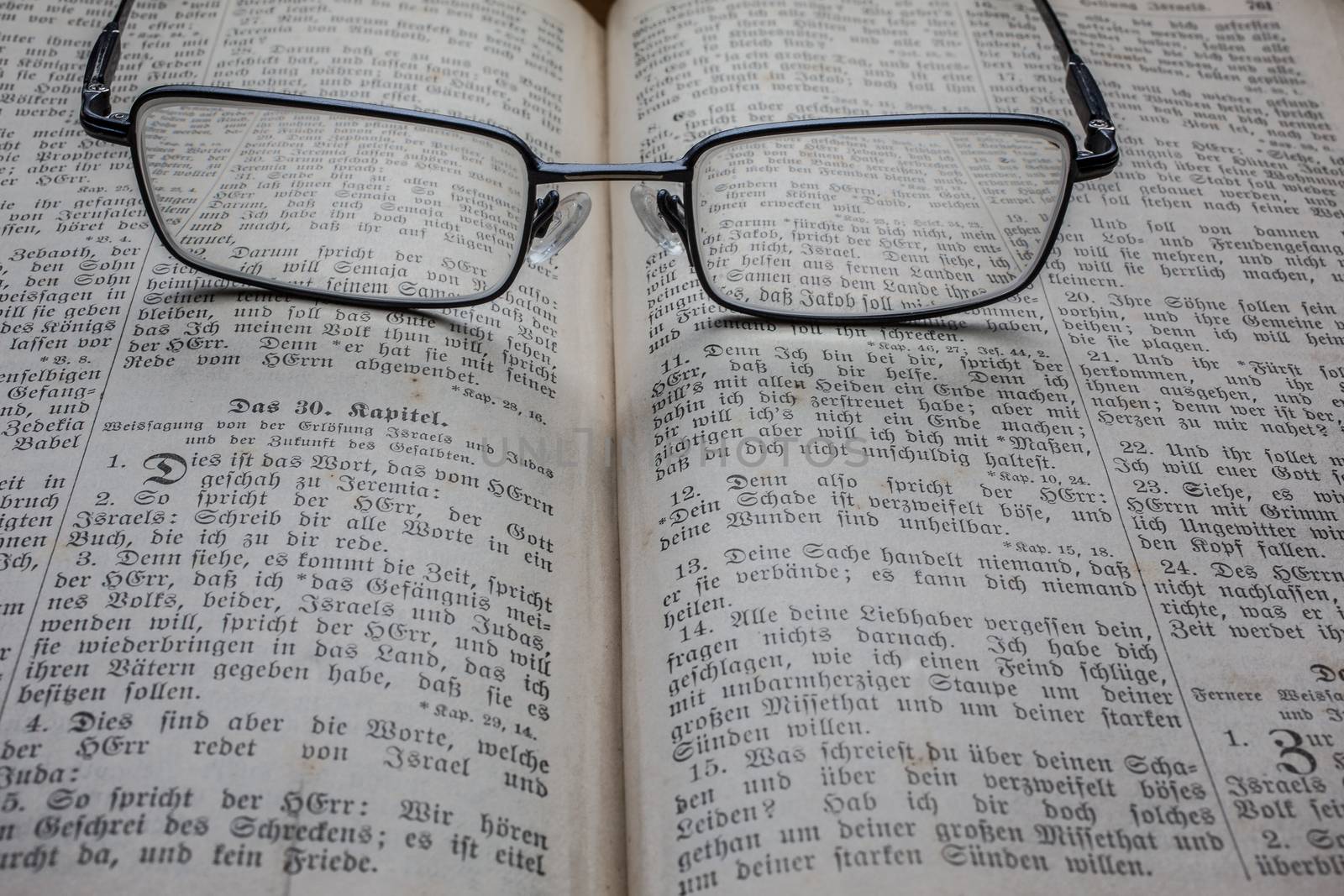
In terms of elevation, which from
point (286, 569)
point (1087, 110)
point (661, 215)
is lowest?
point (286, 569)

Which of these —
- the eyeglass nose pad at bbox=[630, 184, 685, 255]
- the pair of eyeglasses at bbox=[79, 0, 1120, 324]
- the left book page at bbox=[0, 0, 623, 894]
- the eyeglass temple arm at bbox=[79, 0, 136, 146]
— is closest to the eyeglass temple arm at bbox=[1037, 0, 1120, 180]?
the pair of eyeglasses at bbox=[79, 0, 1120, 324]

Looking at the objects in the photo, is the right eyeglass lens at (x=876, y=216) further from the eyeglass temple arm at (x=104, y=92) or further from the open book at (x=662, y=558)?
the eyeglass temple arm at (x=104, y=92)

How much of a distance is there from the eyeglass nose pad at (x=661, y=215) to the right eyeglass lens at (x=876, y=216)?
0.02m

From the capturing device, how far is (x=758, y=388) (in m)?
0.89

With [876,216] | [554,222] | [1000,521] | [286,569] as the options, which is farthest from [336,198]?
[1000,521]

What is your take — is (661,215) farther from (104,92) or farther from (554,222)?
(104,92)

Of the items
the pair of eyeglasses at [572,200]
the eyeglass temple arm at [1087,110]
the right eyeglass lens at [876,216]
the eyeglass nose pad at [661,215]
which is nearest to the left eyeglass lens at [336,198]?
the pair of eyeglasses at [572,200]

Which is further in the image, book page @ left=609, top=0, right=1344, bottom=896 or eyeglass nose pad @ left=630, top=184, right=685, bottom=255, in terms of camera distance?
eyeglass nose pad @ left=630, top=184, right=685, bottom=255

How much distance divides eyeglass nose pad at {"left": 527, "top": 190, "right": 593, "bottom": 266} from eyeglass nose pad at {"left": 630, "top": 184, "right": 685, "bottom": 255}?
0.16ft

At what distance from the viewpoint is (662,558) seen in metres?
0.83

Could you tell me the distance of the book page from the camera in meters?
0.69

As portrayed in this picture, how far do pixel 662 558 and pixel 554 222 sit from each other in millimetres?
340

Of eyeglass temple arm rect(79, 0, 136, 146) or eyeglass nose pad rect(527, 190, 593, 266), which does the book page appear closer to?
eyeglass nose pad rect(527, 190, 593, 266)

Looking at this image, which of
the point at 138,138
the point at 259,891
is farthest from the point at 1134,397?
the point at 138,138
